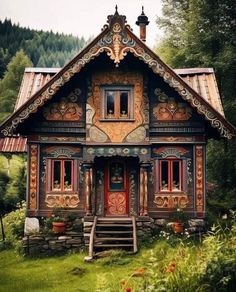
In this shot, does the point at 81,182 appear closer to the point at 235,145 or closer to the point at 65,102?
the point at 65,102

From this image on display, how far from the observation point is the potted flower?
17391 millimetres

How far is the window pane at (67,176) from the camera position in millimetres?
18406

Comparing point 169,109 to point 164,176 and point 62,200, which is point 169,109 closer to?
point 164,176

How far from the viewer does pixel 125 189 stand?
61.4 ft

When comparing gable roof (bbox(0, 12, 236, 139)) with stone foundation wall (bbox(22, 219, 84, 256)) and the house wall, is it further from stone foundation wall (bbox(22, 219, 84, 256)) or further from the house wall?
stone foundation wall (bbox(22, 219, 84, 256))

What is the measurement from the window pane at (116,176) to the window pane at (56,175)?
2.09 meters

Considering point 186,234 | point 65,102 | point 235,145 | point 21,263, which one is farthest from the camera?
point 235,145

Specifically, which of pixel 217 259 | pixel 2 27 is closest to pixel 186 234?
pixel 217 259

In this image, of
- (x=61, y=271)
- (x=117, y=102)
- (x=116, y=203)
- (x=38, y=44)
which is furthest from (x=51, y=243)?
(x=38, y=44)

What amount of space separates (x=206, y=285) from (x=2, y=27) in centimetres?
11305

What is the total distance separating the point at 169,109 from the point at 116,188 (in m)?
3.85

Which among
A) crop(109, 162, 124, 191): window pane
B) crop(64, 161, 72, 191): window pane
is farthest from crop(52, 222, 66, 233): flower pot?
crop(109, 162, 124, 191): window pane

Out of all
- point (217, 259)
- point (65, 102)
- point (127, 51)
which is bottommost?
point (217, 259)

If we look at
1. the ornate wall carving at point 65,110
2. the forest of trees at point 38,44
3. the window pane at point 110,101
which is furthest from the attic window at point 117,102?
the forest of trees at point 38,44
